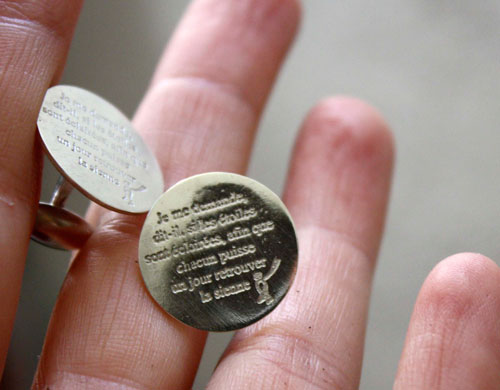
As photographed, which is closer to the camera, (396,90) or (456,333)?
(456,333)

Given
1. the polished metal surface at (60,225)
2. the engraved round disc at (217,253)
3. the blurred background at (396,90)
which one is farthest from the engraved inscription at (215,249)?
the blurred background at (396,90)

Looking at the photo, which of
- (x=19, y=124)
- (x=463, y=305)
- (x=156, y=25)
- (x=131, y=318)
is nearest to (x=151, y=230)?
(x=131, y=318)

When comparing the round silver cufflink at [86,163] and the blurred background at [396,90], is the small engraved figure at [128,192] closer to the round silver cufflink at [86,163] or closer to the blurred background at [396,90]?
the round silver cufflink at [86,163]

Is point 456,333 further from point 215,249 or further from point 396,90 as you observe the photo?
point 396,90

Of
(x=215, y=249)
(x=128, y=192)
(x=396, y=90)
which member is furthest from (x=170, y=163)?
(x=396, y=90)

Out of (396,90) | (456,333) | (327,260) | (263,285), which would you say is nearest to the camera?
(456,333)

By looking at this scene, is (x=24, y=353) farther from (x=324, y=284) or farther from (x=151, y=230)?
(x=324, y=284)

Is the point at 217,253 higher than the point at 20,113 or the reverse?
the reverse
